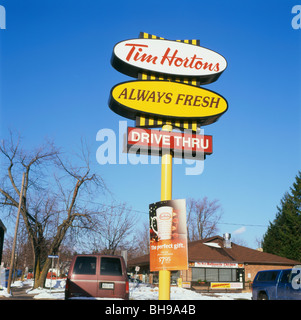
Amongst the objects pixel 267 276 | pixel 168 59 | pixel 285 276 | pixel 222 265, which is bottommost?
pixel 222 265

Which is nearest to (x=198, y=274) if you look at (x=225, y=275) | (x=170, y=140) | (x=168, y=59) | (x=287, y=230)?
(x=225, y=275)

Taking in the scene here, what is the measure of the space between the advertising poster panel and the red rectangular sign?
6.52ft

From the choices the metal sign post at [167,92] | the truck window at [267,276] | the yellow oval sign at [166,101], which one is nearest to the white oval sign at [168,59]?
the metal sign post at [167,92]

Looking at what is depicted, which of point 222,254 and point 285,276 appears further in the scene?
point 222,254

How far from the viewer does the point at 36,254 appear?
27.5 metres

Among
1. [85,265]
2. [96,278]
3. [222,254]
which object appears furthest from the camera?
[222,254]

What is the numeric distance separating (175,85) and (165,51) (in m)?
1.29

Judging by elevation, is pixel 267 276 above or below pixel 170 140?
below

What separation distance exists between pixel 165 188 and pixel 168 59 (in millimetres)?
4687

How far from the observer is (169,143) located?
12.9 meters

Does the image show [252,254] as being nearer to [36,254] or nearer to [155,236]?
[36,254]

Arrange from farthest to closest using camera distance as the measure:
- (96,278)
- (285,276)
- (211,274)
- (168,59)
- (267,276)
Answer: (211,274) < (267,276) < (285,276) < (168,59) < (96,278)

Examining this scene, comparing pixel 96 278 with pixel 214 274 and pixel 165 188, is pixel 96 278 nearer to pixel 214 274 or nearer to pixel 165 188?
pixel 165 188
